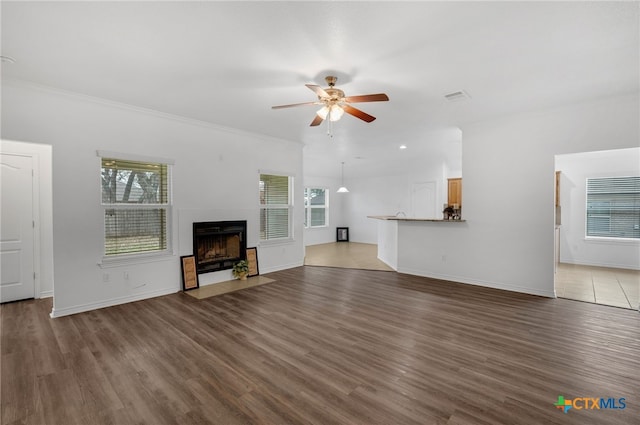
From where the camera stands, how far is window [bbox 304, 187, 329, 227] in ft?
34.5

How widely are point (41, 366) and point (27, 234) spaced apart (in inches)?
114

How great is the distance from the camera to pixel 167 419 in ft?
6.17

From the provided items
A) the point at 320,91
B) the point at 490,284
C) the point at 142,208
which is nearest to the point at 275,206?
the point at 142,208

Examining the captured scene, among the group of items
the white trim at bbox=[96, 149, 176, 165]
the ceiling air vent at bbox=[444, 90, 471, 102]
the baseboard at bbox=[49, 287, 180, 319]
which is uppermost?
the ceiling air vent at bbox=[444, 90, 471, 102]

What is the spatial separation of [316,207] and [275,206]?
457 centimetres

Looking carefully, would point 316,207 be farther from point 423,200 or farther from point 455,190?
point 455,190

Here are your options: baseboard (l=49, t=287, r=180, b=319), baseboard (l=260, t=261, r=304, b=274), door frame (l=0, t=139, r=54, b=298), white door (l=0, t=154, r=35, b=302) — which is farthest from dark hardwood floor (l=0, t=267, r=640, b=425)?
baseboard (l=260, t=261, r=304, b=274)

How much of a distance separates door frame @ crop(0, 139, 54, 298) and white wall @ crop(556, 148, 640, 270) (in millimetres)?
10024

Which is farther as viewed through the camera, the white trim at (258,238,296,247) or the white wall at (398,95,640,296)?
the white trim at (258,238,296,247)

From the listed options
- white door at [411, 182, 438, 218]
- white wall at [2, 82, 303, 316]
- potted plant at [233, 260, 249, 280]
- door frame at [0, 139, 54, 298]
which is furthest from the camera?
white door at [411, 182, 438, 218]

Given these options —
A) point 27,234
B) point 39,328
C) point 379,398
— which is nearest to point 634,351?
point 379,398

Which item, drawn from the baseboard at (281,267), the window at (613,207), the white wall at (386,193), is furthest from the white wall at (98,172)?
the window at (613,207)

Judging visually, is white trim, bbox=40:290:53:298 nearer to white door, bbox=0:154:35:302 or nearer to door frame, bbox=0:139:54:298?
door frame, bbox=0:139:54:298

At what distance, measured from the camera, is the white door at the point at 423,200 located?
9.04m
